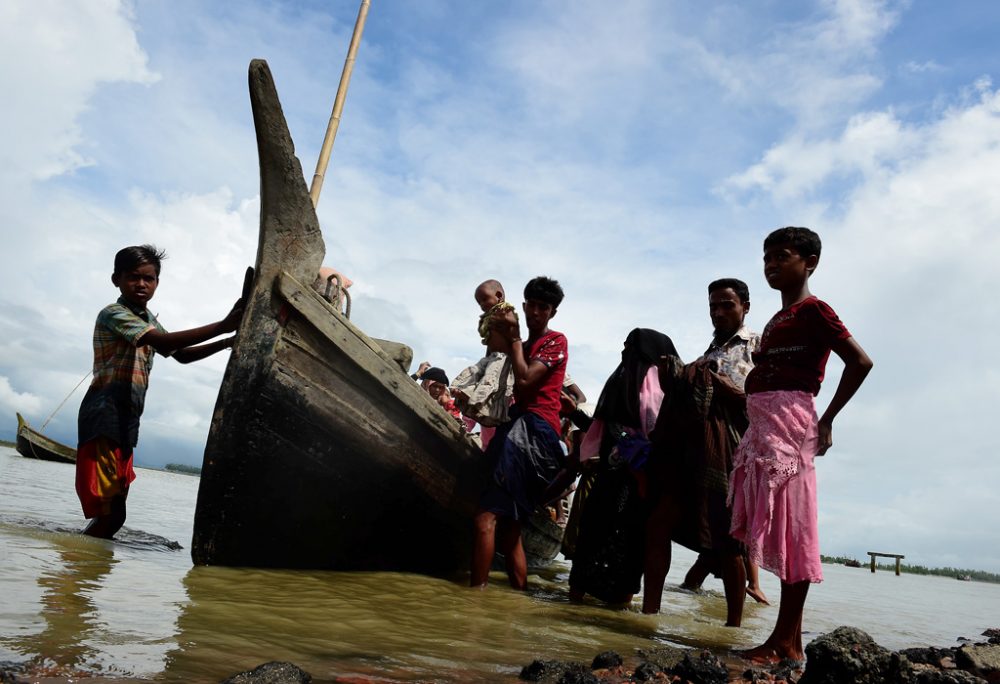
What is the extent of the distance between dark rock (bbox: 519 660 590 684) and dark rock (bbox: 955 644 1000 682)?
1657 millimetres

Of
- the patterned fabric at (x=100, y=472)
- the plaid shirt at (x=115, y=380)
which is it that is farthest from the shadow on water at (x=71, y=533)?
the plaid shirt at (x=115, y=380)

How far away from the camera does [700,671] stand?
2307 millimetres

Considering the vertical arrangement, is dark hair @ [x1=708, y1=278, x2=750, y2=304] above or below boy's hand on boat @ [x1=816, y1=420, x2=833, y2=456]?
above

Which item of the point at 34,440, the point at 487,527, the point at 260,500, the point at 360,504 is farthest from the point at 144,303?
the point at 34,440

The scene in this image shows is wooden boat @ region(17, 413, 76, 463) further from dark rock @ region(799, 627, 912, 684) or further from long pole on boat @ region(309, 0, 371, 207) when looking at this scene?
dark rock @ region(799, 627, 912, 684)

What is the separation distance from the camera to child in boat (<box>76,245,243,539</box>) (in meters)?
4.07

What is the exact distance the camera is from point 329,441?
4.04m

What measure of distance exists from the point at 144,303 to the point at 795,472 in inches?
147

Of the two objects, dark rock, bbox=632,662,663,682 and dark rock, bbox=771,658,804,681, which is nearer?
dark rock, bbox=632,662,663,682

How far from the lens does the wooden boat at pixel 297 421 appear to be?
150 inches

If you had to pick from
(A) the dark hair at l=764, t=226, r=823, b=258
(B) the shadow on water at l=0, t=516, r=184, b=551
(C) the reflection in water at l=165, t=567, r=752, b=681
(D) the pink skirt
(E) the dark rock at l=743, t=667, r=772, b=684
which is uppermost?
(A) the dark hair at l=764, t=226, r=823, b=258

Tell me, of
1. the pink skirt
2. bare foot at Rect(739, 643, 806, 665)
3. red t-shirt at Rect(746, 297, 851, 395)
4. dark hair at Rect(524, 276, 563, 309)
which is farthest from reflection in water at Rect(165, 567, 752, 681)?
dark hair at Rect(524, 276, 563, 309)

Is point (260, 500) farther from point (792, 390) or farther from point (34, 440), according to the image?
point (34, 440)

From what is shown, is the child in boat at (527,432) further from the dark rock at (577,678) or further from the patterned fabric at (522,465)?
the dark rock at (577,678)
